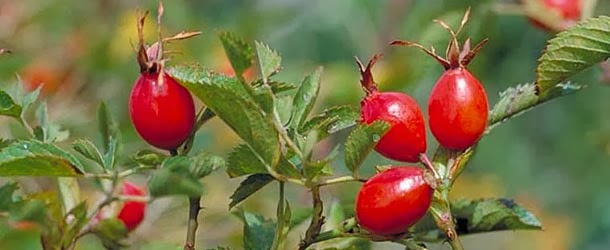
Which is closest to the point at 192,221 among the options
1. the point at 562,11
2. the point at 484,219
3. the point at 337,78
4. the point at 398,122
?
the point at 398,122

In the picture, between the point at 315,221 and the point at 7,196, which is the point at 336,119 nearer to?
the point at 315,221

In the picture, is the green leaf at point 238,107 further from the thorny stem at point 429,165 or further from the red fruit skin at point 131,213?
the red fruit skin at point 131,213

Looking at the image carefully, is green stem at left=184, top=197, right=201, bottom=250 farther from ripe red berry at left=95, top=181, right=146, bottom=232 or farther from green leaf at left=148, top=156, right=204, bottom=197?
ripe red berry at left=95, top=181, right=146, bottom=232

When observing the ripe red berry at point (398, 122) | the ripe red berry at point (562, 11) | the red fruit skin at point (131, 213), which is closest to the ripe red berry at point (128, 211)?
the red fruit skin at point (131, 213)

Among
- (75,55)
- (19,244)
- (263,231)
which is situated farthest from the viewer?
(75,55)

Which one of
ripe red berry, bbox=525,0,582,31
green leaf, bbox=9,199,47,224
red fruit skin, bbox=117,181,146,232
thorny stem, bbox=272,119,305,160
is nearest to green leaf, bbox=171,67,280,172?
thorny stem, bbox=272,119,305,160

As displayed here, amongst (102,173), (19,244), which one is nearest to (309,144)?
(102,173)

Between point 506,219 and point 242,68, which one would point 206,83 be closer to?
point 242,68
